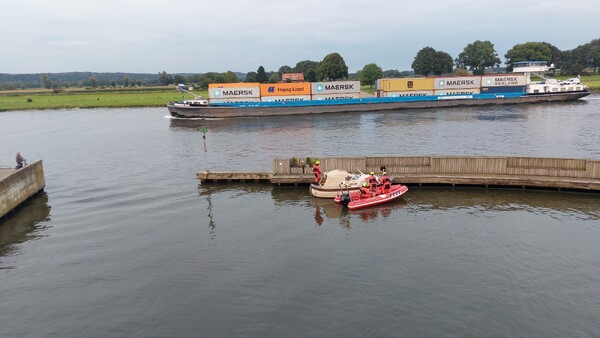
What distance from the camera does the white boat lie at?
97.0 feet

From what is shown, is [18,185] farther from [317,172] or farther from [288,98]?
[288,98]

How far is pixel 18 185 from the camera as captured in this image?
30.1 meters

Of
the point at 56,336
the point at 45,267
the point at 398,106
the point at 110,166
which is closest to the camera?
the point at 56,336

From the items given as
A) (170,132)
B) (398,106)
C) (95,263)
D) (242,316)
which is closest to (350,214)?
(242,316)

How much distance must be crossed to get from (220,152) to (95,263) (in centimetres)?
3112

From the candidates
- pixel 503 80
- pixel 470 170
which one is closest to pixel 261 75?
pixel 503 80

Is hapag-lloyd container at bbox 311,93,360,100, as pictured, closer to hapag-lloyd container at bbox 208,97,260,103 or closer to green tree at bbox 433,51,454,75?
hapag-lloyd container at bbox 208,97,260,103

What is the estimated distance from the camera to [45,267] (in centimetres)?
2088

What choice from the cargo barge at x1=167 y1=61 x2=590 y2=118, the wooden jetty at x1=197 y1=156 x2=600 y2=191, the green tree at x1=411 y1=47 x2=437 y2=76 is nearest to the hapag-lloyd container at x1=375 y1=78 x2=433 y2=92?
the cargo barge at x1=167 y1=61 x2=590 y2=118

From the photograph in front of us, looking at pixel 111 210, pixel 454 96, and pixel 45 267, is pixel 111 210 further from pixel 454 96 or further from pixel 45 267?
pixel 454 96

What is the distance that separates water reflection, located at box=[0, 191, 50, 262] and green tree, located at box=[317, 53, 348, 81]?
154083mm

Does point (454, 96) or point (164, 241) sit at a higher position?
point (454, 96)

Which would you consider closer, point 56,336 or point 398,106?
point 56,336

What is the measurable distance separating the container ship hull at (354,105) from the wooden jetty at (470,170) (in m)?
61.4
